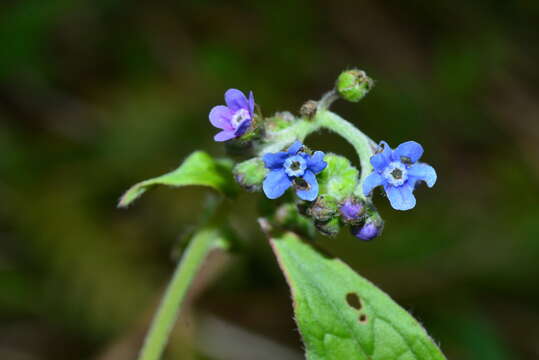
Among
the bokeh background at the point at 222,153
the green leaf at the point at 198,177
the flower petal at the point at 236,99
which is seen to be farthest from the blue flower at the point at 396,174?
the bokeh background at the point at 222,153

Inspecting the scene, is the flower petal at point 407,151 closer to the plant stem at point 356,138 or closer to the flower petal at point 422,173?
the flower petal at point 422,173

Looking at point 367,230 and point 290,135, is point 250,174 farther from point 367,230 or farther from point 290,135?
point 367,230

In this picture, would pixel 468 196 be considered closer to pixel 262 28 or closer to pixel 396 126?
pixel 396 126

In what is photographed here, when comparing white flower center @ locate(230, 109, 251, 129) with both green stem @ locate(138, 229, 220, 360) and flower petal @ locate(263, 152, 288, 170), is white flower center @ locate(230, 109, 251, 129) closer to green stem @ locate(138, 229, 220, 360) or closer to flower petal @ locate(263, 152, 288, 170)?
flower petal @ locate(263, 152, 288, 170)

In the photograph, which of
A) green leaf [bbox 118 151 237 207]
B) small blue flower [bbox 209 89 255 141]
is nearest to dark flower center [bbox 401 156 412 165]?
small blue flower [bbox 209 89 255 141]

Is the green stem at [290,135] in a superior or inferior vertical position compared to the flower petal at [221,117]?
inferior

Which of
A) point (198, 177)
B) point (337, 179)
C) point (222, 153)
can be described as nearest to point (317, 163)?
point (337, 179)
